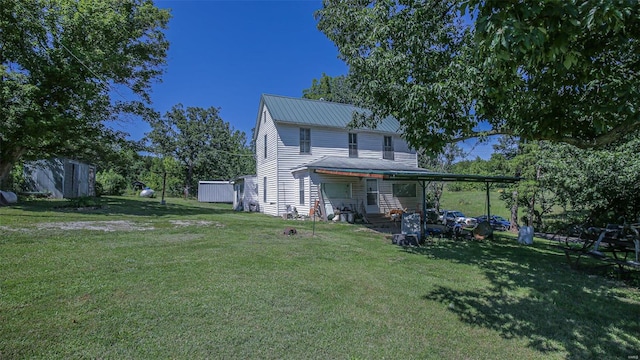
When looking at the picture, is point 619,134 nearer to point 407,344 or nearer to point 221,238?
point 407,344

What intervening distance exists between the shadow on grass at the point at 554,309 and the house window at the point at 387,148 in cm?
1273

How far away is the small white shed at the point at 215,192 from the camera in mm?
30547

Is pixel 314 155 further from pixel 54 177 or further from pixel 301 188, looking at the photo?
pixel 54 177

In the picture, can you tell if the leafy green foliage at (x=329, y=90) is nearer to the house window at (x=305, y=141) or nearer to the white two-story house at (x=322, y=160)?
the white two-story house at (x=322, y=160)

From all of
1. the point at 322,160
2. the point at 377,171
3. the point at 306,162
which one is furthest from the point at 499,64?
the point at 306,162

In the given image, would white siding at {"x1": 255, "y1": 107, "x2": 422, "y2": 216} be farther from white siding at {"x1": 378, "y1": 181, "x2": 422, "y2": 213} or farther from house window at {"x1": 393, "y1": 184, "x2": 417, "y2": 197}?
house window at {"x1": 393, "y1": 184, "x2": 417, "y2": 197}

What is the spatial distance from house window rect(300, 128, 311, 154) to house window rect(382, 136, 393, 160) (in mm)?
5151

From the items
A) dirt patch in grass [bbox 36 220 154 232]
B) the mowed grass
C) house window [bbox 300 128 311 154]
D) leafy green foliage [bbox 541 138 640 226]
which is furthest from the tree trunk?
leafy green foliage [bbox 541 138 640 226]

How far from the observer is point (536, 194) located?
16.4 m

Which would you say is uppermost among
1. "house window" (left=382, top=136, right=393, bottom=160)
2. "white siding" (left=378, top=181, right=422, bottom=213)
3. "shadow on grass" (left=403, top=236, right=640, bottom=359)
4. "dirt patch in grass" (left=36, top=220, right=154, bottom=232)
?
"house window" (left=382, top=136, right=393, bottom=160)

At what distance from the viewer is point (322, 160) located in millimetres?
16828

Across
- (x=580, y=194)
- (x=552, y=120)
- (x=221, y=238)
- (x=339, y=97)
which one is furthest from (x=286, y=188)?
(x=339, y=97)

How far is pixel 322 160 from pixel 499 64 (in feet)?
46.8

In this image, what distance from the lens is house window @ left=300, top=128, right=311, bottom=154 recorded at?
17203mm
